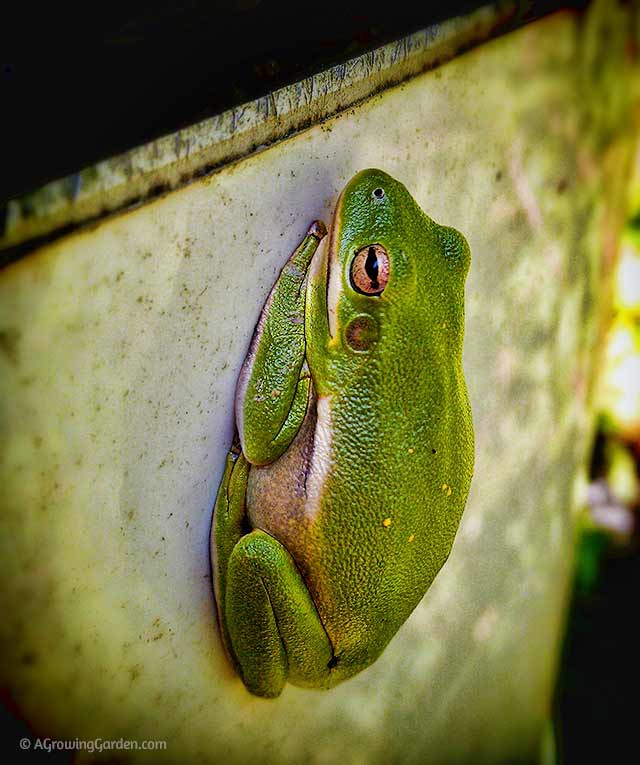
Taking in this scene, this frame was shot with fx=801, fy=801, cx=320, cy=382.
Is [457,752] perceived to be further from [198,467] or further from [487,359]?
→ [198,467]

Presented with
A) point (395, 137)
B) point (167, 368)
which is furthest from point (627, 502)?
point (167, 368)

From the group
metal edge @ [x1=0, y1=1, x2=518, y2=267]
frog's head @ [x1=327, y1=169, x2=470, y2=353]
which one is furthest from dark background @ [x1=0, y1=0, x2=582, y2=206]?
frog's head @ [x1=327, y1=169, x2=470, y2=353]

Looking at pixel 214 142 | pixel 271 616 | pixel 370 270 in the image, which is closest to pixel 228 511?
pixel 271 616

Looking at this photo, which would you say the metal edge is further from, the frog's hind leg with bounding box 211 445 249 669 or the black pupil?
the frog's hind leg with bounding box 211 445 249 669

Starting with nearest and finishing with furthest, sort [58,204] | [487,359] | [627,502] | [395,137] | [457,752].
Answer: [58,204], [395,137], [487,359], [457,752], [627,502]

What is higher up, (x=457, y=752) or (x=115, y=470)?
(x=115, y=470)

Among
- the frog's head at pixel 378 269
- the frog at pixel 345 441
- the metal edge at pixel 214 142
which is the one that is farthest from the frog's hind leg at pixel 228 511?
the metal edge at pixel 214 142
